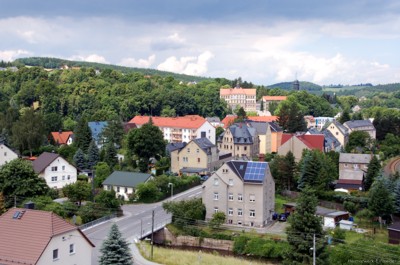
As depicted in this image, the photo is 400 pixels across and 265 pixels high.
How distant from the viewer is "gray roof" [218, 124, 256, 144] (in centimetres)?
6962

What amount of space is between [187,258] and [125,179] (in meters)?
17.9

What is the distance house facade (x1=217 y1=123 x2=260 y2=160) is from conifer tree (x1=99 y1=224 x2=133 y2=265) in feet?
141

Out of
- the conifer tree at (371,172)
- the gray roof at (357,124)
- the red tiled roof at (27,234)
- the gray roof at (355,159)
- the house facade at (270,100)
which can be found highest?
the house facade at (270,100)

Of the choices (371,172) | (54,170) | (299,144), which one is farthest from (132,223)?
(299,144)

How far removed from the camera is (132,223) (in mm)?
40031

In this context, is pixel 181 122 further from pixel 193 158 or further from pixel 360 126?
pixel 360 126

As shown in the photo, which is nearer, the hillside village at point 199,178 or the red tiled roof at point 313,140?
the hillside village at point 199,178

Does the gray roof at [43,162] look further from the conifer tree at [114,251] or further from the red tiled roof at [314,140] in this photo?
the red tiled roof at [314,140]

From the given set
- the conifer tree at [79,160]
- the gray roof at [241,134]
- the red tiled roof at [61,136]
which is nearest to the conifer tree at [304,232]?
the conifer tree at [79,160]

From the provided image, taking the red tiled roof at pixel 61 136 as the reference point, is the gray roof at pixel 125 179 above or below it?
below

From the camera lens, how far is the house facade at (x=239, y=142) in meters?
69.5

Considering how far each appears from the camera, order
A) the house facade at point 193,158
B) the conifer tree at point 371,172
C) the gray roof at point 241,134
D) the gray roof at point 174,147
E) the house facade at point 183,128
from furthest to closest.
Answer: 1. the house facade at point 183,128
2. the gray roof at point 241,134
3. the gray roof at point 174,147
4. the house facade at point 193,158
5. the conifer tree at point 371,172

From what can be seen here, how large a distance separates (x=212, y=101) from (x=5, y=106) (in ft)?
144

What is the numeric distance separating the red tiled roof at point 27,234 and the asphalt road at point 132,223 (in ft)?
21.8
